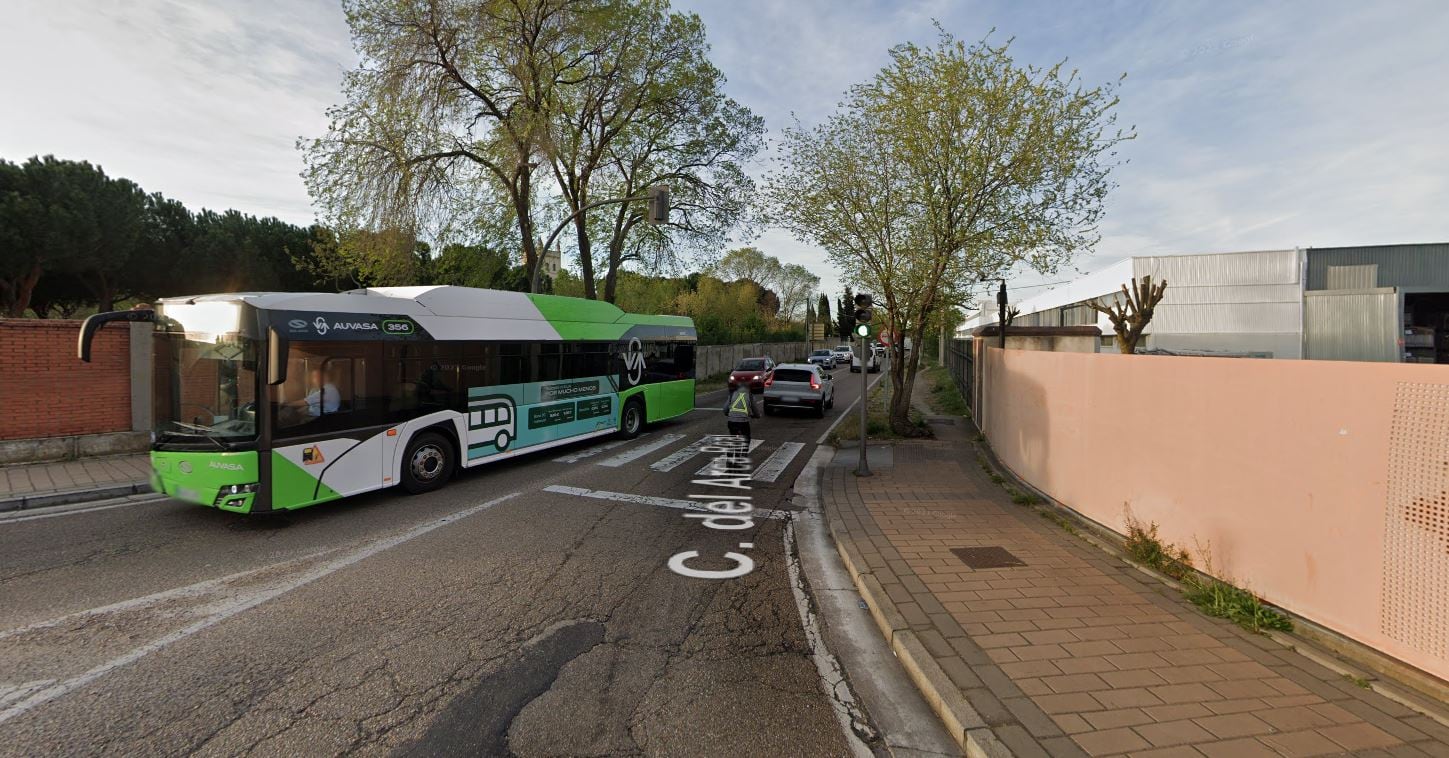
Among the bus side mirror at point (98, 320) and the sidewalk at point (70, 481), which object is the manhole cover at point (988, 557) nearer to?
the bus side mirror at point (98, 320)

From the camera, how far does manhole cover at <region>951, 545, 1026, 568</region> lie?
5.34 m

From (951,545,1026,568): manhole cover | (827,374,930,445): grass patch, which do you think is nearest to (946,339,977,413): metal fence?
(827,374,930,445): grass patch

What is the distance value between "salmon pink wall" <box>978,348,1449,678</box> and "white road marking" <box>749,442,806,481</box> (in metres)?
4.81

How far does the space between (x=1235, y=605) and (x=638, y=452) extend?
9.02m

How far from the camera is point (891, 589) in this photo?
15.6 feet

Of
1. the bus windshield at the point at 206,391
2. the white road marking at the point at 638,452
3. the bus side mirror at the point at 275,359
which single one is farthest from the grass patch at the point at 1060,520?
the bus windshield at the point at 206,391

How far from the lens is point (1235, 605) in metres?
4.14

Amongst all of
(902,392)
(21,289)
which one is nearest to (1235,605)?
(902,392)

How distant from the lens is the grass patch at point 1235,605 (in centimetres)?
394

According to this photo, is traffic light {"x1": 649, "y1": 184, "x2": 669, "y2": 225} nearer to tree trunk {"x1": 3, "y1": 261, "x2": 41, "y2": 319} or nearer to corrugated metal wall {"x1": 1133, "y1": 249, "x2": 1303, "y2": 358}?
corrugated metal wall {"x1": 1133, "y1": 249, "x2": 1303, "y2": 358}

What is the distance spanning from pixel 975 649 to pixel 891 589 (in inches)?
40.3

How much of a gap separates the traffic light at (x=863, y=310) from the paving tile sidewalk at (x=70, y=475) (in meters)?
10.2

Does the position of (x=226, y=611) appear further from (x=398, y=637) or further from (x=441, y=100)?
(x=441, y=100)

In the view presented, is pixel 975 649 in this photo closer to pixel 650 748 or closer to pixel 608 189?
pixel 650 748
